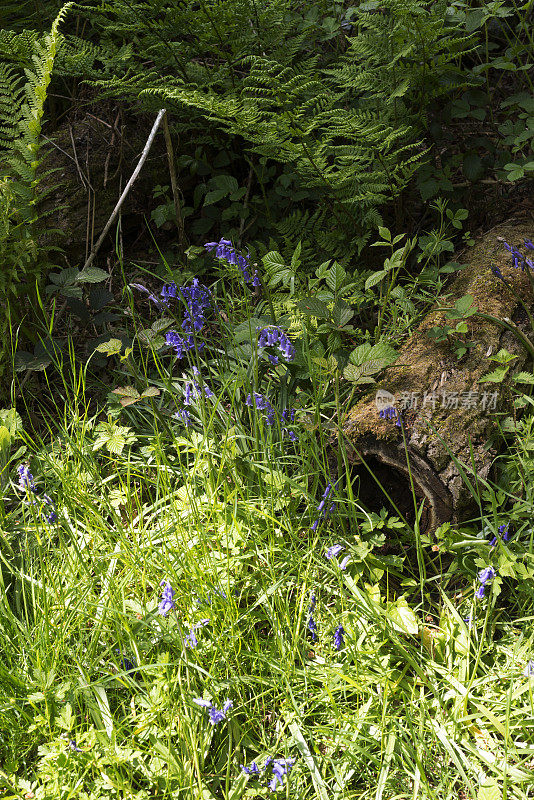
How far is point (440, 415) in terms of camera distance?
2.13m

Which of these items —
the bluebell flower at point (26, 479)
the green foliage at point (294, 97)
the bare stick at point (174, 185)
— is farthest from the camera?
the bare stick at point (174, 185)

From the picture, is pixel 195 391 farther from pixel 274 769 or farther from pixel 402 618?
pixel 274 769

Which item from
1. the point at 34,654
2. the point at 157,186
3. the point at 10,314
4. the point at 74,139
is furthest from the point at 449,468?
the point at 74,139

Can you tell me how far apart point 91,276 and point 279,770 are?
209 cm

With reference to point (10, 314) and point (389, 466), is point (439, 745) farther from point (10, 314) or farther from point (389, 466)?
point (10, 314)

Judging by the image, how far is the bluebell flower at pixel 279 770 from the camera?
162 centimetres

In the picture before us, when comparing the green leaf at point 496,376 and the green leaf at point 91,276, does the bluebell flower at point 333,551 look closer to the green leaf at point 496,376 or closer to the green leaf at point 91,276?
the green leaf at point 496,376

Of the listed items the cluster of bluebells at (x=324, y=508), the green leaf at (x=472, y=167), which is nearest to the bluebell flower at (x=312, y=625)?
the cluster of bluebells at (x=324, y=508)

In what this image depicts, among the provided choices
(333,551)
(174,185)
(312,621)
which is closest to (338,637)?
(312,621)

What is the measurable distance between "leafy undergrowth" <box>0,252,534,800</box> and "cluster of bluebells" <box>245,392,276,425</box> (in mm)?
11

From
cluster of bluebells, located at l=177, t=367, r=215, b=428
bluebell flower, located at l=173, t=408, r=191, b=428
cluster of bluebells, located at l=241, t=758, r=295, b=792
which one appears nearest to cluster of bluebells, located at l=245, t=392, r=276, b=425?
cluster of bluebells, located at l=177, t=367, r=215, b=428

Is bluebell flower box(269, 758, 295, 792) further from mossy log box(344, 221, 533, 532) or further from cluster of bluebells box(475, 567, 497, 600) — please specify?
mossy log box(344, 221, 533, 532)

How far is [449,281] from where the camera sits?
9.32 feet

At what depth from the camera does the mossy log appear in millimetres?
2062
